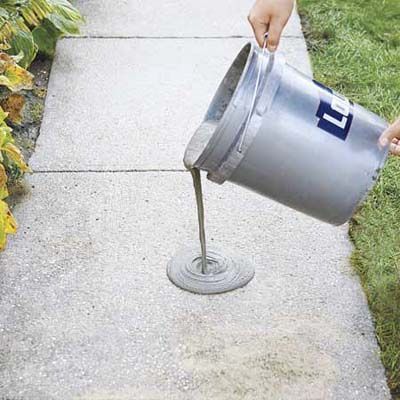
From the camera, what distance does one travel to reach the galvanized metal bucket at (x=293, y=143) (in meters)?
2.29

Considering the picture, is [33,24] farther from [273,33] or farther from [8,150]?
[273,33]

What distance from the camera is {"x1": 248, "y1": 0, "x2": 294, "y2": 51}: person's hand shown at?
241 cm

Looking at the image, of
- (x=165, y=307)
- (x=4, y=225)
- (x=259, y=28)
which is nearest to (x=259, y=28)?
(x=259, y=28)

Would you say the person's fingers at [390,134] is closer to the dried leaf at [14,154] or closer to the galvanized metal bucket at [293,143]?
the galvanized metal bucket at [293,143]

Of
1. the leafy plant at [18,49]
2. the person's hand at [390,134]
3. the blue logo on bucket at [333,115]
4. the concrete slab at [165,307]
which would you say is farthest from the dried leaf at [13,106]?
the person's hand at [390,134]

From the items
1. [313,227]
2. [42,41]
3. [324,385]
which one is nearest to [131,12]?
[42,41]

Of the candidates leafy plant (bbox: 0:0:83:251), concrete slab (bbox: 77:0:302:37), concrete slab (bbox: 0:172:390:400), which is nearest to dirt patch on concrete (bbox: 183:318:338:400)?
concrete slab (bbox: 0:172:390:400)

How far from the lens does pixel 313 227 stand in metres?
3.34

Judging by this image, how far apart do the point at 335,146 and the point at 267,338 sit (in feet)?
2.54

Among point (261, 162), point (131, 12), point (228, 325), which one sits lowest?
point (131, 12)

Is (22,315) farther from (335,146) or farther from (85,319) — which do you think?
(335,146)

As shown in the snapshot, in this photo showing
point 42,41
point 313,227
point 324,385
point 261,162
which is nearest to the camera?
point 261,162

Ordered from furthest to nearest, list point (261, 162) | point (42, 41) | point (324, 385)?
point (42, 41), point (324, 385), point (261, 162)

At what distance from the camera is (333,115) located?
2.41 m
